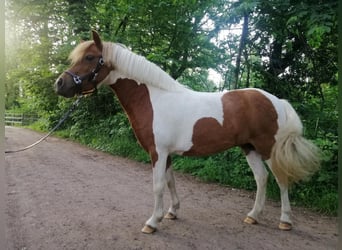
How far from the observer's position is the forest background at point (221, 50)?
147 inches

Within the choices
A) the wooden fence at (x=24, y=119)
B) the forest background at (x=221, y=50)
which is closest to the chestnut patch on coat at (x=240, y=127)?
the forest background at (x=221, y=50)

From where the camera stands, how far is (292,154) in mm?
2770

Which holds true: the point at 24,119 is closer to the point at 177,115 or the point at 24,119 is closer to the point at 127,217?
the point at 127,217

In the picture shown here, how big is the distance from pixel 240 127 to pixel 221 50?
2730 millimetres

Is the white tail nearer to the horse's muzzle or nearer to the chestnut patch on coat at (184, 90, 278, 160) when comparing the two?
the chestnut patch on coat at (184, 90, 278, 160)

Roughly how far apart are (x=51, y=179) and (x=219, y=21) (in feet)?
11.5

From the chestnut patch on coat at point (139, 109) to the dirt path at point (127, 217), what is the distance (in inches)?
28.8

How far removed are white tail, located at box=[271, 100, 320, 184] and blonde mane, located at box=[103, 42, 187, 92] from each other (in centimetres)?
114

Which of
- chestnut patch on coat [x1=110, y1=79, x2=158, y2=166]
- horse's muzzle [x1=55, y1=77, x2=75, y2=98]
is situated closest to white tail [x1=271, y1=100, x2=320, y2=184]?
chestnut patch on coat [x1=110, y1=79, x2=158, y2=166]

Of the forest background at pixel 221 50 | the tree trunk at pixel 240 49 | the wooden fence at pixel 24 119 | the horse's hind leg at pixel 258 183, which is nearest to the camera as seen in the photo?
the horse's hind leg at pixel 258 183

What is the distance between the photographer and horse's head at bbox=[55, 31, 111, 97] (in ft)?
8.74

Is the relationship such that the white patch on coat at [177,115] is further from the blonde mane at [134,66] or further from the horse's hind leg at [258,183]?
the horse's hind leg at [258,183]

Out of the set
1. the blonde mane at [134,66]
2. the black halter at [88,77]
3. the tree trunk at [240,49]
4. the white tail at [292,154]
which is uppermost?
the tree trunk at [240,49]

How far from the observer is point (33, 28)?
7.86 metres
